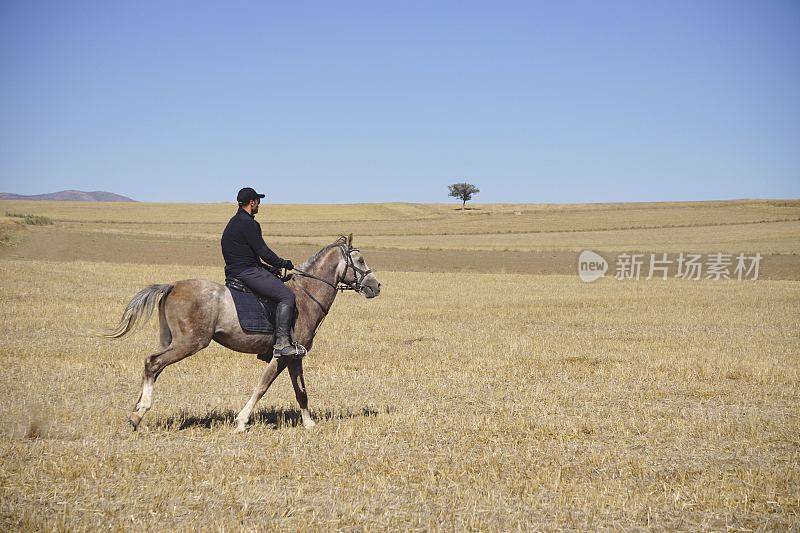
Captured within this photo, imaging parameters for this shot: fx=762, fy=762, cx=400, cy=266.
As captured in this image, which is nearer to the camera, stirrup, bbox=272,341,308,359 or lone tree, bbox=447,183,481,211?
stirrup, bbox=272,341,308,359

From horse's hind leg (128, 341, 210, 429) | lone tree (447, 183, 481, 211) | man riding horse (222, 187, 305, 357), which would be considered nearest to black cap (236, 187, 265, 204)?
man riding horse (222, 187, 305, 357)

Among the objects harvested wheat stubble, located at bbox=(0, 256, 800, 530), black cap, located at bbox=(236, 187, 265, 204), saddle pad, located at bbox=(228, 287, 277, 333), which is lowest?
harvested wheat stubble, located at bbox=(0, 256, 800, 530)

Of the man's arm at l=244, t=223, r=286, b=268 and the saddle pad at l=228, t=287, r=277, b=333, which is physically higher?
the man's arm at l=244, t=223, r=286, b=268

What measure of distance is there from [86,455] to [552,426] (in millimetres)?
5760

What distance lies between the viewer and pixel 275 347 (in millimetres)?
9914

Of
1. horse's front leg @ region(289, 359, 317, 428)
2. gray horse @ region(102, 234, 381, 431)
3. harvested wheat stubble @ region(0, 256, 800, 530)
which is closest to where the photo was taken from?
harvested wheat stubble @ region(0, 256, 800, 530)

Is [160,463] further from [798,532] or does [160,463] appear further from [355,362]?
[355,362]

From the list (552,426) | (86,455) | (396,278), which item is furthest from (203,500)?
(396,278)

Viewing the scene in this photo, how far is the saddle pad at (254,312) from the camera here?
32.5 feet

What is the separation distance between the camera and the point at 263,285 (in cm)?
994

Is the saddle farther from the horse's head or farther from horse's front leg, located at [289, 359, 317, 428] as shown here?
the horse's head

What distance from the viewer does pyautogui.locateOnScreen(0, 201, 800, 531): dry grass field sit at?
276 inches

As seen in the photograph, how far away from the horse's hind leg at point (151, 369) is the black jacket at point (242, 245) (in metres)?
1.13

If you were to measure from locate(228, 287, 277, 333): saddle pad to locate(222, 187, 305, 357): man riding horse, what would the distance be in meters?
0.12
